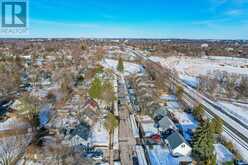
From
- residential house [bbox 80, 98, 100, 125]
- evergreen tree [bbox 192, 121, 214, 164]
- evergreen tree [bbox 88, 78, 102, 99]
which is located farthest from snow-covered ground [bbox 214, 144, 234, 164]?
evergreen tree [bbox 88, 78, 102, 99]

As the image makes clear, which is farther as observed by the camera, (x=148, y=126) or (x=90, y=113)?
(x=90, y=113)

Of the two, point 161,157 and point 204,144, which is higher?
point 204,144

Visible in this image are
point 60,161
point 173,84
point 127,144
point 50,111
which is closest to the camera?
point 60,161

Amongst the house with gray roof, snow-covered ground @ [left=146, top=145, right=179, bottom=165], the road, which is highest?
the house with gray roof

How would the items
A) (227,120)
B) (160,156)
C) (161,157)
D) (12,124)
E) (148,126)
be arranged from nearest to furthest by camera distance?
(161,157), (160,156), (12,124), (148,126), (227,120)

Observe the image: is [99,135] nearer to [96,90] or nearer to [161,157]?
[161,157]

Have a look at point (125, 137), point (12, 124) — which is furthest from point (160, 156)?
point (12, 124)

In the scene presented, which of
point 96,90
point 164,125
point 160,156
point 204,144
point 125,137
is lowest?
point 160,156

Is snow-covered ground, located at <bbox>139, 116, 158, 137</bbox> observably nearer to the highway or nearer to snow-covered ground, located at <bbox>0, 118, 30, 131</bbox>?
the highway

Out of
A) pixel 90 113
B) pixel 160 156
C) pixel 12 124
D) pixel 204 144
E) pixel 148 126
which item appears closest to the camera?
pixel 204 144

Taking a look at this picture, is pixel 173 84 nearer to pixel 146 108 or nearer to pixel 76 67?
pixel 146 108

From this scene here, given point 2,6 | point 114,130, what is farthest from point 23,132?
point 2,6
